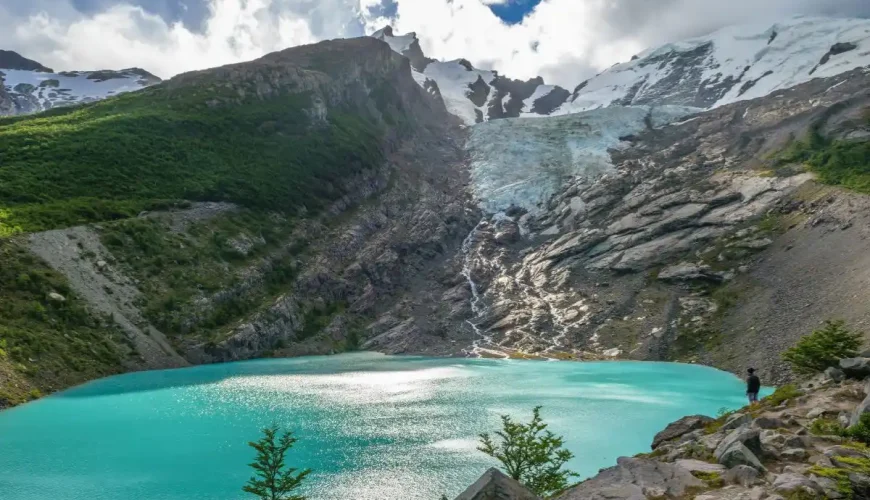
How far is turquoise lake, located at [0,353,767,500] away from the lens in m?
22.2

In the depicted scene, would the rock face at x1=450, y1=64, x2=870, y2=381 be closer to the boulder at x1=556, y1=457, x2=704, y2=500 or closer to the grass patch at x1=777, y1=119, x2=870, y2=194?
the grass patch at x1=777, y1=119, x2=870, y2=194

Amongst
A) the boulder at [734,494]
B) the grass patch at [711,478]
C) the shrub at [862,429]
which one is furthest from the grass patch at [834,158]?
the boulder at [734,494]

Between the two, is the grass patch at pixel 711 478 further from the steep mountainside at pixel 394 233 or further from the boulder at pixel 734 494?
the steep mountainside at pixel 394 233

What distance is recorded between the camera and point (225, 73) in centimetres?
12119

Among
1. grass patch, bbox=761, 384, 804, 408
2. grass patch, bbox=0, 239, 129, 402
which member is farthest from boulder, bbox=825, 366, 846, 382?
grass patch, bbox=0, 239, 129, 402

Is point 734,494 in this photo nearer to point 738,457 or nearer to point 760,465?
point 760,465

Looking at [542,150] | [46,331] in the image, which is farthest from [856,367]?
[542,150]

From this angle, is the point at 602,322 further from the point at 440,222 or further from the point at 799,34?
the point at 799,34

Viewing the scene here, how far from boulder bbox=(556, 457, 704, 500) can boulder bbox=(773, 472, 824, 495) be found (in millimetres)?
1818

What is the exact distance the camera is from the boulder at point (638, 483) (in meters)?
12.4

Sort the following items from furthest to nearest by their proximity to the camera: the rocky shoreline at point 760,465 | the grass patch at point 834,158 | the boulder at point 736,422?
the grass patch at point 834,158 < the boulder at point 736,422 < the rocky shoreline at point 760,465

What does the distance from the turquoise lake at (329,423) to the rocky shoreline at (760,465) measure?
8185mm

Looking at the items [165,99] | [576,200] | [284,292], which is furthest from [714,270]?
[165,99]

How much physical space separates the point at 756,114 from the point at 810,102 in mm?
9299
